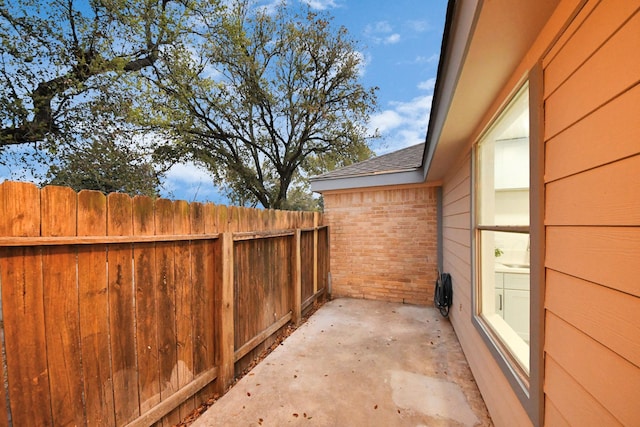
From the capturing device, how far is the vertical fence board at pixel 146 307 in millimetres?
1900

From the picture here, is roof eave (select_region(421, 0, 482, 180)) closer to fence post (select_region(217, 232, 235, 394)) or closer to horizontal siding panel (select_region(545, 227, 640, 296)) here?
horizontal siding panel (select_region(545, 227, 640, 296))

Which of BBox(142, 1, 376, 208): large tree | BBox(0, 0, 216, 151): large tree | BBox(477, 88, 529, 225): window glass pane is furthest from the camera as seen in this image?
BBox(142, 1, 376, 208): large tree

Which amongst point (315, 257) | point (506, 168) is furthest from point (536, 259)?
point (315, 257)

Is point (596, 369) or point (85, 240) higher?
point (85, 240)

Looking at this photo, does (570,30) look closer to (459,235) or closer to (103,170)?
(459,235)

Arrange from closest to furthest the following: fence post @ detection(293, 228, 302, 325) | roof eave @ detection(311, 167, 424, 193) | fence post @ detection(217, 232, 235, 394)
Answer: fence post @ detection(217, 232, 235, 394)
fence post @ detection(293, 228, 302, 325)
roof eave @ detection(311, 167, 424, 193)

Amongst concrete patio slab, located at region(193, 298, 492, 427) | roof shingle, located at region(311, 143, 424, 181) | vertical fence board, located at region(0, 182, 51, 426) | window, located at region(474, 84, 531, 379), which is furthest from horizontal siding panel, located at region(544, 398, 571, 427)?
roof shingle, located at region(311, 143, 424, 181)

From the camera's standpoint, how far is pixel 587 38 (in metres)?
1.02

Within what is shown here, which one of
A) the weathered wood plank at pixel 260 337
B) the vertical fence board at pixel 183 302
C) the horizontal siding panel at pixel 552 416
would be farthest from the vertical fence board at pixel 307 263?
the horizontal siding panel at pixel 552 416

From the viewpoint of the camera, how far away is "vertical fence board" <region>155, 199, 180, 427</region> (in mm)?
2057

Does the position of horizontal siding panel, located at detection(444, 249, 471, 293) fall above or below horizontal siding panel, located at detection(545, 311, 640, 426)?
below

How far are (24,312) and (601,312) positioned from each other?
2.55 meters

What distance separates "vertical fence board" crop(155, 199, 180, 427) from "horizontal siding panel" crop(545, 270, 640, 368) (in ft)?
8.15

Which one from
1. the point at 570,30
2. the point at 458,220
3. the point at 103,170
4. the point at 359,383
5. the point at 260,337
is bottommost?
the point at 359,383
